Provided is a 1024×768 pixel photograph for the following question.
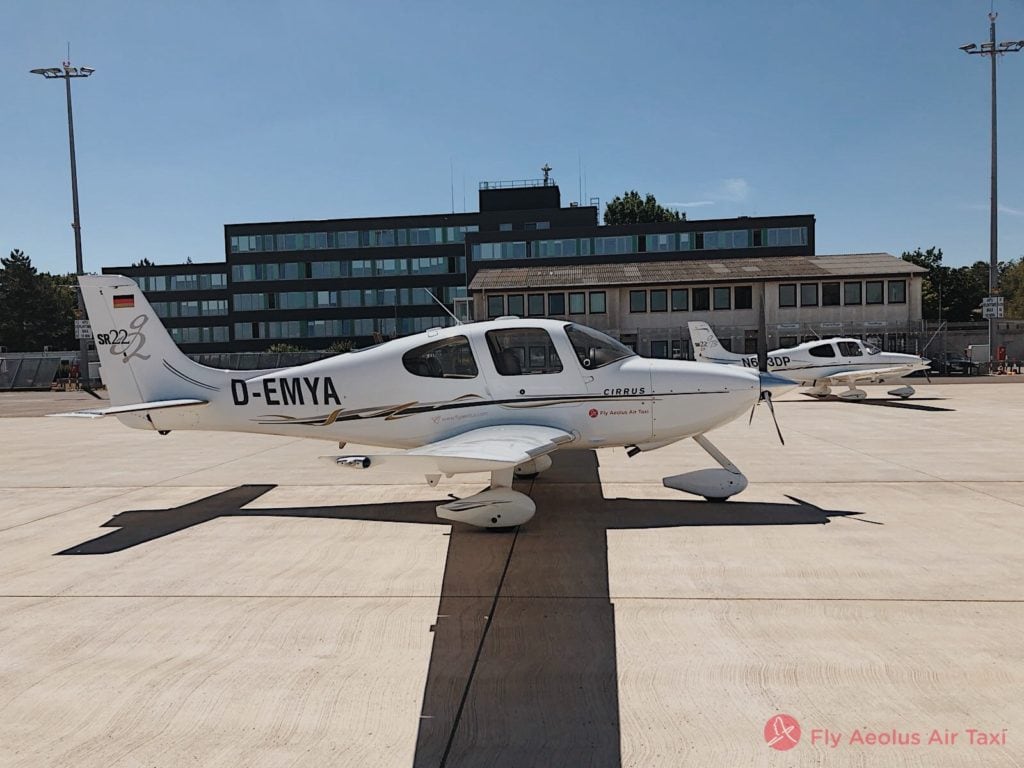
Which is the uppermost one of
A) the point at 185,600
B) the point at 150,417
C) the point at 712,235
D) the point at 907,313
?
the point at 712,235

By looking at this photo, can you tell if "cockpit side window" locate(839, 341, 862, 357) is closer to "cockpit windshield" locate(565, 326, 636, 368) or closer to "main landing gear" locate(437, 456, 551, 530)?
"cockpit windshield" locate(565, 326, 636, 368)

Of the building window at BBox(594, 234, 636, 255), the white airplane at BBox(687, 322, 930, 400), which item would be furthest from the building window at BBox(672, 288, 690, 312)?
the building window at BBox(594, 234, 636, 255)

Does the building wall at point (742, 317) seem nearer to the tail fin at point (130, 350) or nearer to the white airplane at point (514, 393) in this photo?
the tail fin at point (130, 350)

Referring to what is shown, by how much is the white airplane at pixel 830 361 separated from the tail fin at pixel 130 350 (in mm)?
17254

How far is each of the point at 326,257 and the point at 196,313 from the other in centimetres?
1828

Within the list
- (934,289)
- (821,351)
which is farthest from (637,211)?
(821,351)

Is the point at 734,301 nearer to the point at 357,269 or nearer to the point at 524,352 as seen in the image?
the point at 524,352

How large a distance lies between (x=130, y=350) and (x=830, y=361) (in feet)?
71.8

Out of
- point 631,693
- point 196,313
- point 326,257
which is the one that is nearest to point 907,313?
point 631,693

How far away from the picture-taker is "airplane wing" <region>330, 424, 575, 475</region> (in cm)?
594

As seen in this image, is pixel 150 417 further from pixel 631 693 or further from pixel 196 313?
pixel 196 313

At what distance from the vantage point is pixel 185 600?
525 cm

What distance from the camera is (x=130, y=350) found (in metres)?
9.06

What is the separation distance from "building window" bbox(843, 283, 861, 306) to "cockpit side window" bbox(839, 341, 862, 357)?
15.9m
